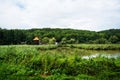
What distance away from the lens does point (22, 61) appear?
15078 millimetres

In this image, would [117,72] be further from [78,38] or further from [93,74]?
[78,38]

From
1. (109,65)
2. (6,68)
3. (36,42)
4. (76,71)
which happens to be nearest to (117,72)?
(109,65)

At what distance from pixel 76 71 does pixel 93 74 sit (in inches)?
37.1

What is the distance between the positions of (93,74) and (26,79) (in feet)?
12.6

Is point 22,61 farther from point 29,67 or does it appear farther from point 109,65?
point 109,65

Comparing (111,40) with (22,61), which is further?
(111,40)

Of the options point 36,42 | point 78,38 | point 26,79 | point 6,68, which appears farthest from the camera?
point 78,38

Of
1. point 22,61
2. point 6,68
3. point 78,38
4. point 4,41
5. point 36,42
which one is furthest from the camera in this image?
point 78,38

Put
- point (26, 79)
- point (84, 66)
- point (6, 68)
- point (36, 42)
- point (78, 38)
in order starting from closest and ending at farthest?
1. point (26, 79)
2. point (84, 66)
3. point (6, 68)
4. point (36, 42)
5. point (78, 38)

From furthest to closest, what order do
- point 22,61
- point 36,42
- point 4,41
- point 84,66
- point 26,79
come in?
point 36,42, point 4,41, point 22,61, point 84,66, point 26,79

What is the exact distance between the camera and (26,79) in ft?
34.7

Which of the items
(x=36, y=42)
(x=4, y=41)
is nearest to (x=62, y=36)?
(x=36, y=42)

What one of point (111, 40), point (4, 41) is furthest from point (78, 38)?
point (4, 41)

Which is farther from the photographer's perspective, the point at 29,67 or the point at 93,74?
the point at 29,67
